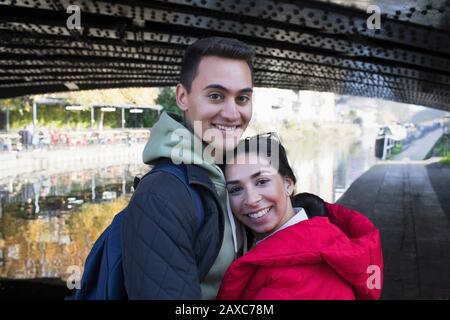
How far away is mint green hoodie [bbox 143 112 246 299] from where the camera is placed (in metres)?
1.78

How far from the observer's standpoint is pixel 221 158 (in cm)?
205

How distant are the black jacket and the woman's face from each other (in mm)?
360

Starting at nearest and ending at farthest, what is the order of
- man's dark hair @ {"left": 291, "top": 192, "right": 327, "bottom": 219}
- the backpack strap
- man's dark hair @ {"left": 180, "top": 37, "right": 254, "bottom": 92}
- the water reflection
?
the backpack strap < man's dark hair @ {"left": 180, "top": 37, "right": 254, "bottom": 92} < man's dark hair @ {"left": 291, "top": 192, "right": 327, "bottom": 219} < the water reflection

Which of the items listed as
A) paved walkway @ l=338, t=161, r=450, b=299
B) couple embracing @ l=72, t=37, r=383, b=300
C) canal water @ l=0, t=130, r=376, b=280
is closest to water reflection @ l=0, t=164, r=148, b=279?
canal water @ l=0, t=130, r=376, b=280

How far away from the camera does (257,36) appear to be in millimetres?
6383

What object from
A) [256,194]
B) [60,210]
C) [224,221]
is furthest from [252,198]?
[60,210]

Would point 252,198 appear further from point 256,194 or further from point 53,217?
point 53,217

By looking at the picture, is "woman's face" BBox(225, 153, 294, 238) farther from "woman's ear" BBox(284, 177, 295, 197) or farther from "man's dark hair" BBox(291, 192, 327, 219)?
"man's dark hair" BBox(291, 192, 327, 219)

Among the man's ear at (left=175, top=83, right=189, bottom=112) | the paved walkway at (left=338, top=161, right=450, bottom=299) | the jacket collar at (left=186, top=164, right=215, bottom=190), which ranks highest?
the man's ear at (left=175, top=83, right=189, bottom=112)

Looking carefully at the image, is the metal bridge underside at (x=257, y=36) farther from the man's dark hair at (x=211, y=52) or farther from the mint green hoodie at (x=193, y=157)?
the mint green hoodie at (x=193, y=157)

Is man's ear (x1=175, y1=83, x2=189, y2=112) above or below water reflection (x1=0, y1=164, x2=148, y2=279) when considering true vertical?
above
